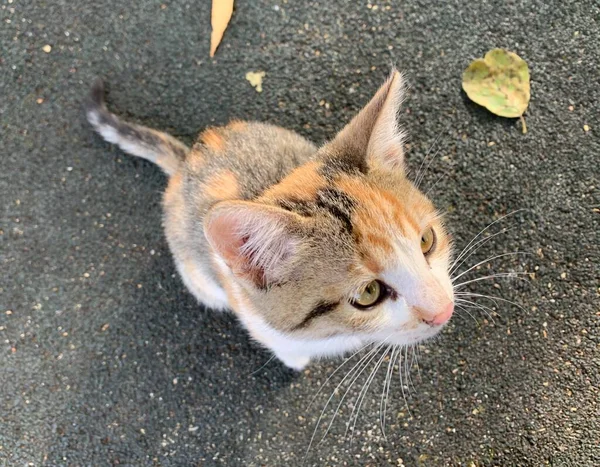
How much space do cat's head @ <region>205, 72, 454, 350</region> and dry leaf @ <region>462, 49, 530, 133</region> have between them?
0.98m

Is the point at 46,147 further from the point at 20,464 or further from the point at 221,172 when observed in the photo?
the point at 20,464

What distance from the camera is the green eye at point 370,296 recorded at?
135cm

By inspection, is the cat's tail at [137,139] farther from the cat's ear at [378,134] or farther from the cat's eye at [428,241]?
the cat's eye at [428,241]

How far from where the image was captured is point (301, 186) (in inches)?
55.9

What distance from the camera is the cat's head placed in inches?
51.4

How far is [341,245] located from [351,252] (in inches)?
1.3

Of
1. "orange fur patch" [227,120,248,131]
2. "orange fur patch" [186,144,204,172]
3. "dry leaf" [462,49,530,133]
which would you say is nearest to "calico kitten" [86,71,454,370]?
"orange fur patch" [186,144,204,172]

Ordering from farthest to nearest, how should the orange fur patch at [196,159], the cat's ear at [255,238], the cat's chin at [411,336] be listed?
the orange fur patch at [196,159], the cat's chin at [411,336], the cat's ear at [255,238]

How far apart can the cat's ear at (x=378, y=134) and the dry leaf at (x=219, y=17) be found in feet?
3.70

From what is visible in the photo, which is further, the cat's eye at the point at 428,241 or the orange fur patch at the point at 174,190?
the orange fur patch at the point at 174,190

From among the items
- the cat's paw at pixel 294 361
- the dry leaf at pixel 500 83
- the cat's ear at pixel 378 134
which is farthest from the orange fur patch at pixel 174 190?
the dry leaf at pixel 500 83

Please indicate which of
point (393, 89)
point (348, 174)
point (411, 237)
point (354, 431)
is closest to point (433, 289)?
point (411, 237)

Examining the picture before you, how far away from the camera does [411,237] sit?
1.36 metres

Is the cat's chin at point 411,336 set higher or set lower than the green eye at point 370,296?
lower
